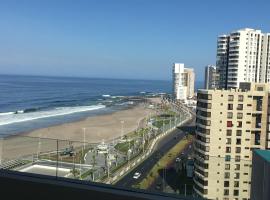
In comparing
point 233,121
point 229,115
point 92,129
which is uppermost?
point 229,115

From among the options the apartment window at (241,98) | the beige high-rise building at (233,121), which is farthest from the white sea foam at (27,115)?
the apartment window at (241,98)

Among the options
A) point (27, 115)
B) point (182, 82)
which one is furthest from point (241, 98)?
point (182, 82)

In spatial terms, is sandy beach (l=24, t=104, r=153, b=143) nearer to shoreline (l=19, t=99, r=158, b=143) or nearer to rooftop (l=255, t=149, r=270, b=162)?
shoreline (l=19, t=99, r=158, b=143)

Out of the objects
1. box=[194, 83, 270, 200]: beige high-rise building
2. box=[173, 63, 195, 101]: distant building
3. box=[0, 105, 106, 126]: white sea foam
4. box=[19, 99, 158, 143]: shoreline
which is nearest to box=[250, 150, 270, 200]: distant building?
box=[194, 83, 270, 200]: beige high-rise building

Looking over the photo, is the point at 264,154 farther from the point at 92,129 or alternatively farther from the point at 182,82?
the point at 182,82

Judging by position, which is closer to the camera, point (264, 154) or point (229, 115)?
point (264, 154)

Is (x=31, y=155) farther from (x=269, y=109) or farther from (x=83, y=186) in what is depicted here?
(x=269, y=109)
